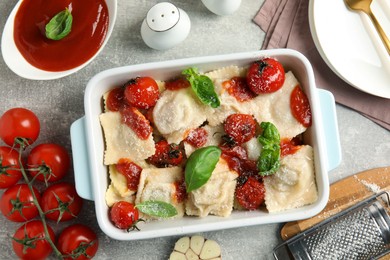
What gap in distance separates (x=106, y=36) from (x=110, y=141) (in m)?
0.47

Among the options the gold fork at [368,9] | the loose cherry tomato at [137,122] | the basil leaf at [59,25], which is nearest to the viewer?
the loose cherry tomato at [137,122]

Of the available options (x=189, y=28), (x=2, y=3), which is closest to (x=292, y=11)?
(x=189, y=28)

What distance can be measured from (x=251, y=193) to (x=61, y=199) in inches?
32.5

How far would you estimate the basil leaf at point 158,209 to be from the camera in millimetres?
2439

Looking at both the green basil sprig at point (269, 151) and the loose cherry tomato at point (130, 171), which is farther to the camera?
the loose cherry tomato at point (130, 171)

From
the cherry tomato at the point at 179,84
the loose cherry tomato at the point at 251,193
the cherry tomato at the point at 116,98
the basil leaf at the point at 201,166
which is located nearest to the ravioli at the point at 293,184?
the loose cherry tomato at the point at 251,193

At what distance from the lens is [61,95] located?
277 cm

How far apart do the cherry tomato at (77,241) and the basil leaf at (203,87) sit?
2.60ft

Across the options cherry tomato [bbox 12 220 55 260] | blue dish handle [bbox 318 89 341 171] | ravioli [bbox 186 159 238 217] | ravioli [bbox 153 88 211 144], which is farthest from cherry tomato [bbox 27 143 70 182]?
blue dish handle [bbox 318 89 341 171]

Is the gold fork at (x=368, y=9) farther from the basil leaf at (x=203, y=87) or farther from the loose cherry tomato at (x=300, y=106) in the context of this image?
the basil leaf at (x=203, y=87)

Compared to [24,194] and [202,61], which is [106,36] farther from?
[24,194]

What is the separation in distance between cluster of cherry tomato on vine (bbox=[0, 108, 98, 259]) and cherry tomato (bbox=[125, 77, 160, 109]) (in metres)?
0.45

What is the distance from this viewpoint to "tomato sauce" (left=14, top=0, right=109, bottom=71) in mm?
2639

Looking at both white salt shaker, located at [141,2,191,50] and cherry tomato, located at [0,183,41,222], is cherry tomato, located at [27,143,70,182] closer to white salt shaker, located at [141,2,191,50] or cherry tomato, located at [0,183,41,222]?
cherry tomato, located at [0,183,41,222]
